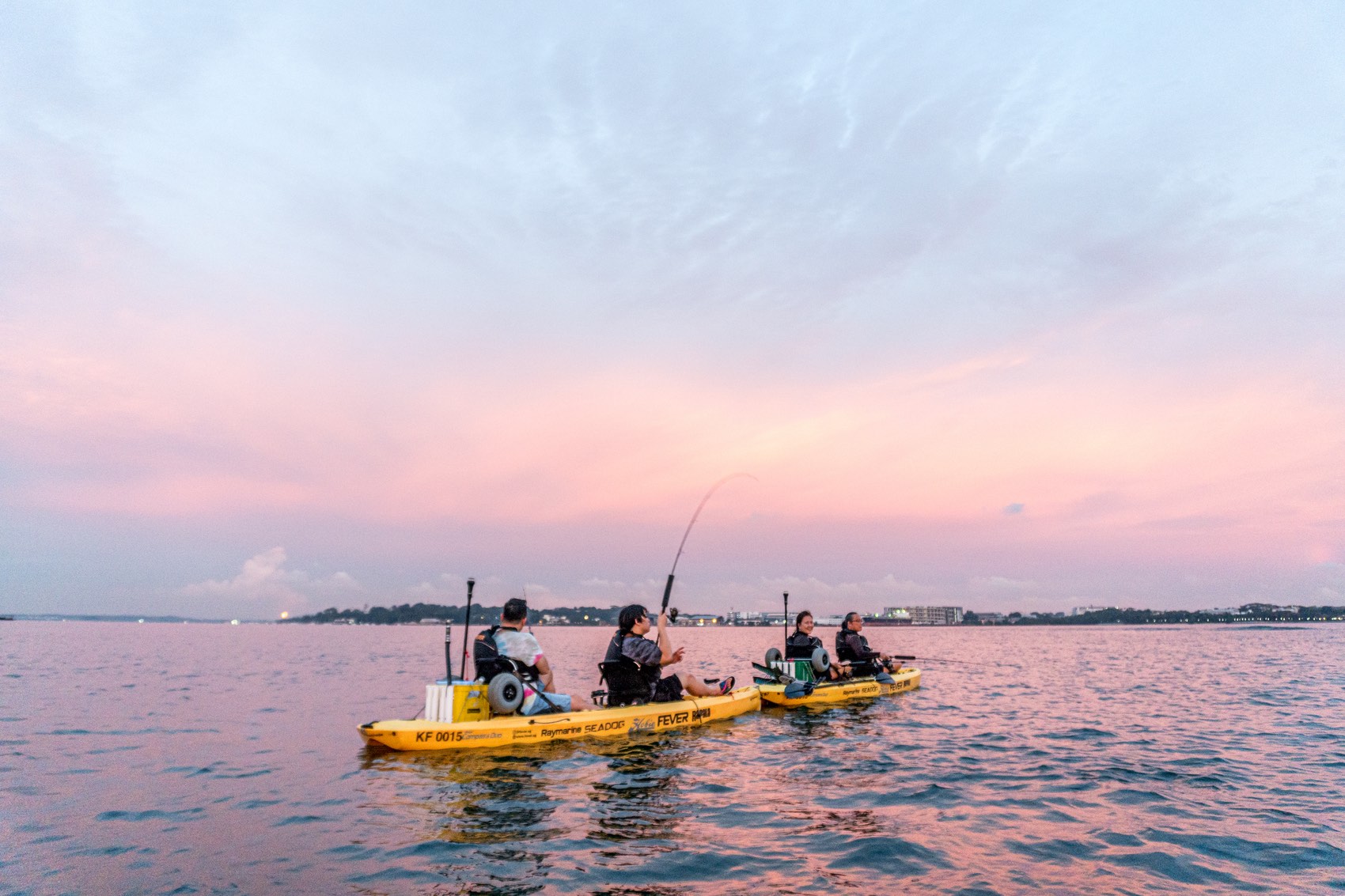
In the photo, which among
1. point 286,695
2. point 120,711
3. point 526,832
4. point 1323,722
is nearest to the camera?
point 526,832

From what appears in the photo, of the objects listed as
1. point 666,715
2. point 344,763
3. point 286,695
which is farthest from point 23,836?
point 286,695

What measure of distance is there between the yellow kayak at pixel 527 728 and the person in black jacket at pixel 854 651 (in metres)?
7.97

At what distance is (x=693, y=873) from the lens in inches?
292

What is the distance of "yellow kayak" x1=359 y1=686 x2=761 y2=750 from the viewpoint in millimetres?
13336

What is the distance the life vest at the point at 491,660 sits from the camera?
14.0 m

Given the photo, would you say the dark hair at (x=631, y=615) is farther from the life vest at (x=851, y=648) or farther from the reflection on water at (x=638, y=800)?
the life vest at (x=851, y=648)

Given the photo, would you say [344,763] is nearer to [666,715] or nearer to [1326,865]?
[666,715]

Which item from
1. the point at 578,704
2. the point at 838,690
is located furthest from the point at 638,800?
the point at 838,690

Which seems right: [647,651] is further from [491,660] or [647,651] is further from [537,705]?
[491,660]

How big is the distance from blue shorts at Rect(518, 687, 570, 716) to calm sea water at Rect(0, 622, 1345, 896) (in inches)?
36.0

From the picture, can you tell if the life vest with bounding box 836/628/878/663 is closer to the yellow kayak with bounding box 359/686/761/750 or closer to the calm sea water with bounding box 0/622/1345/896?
the calm sea water with bounding box 0/622/1345/896

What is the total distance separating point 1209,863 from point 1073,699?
18.3 m

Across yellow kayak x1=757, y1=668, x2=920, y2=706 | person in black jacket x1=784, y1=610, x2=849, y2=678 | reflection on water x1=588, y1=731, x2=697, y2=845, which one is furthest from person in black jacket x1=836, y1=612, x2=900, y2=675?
reflection on water x1=588, y1=731, x2=697, y2=845

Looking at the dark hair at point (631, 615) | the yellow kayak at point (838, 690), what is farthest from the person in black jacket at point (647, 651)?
the yellow kayak at point (838, 690)
